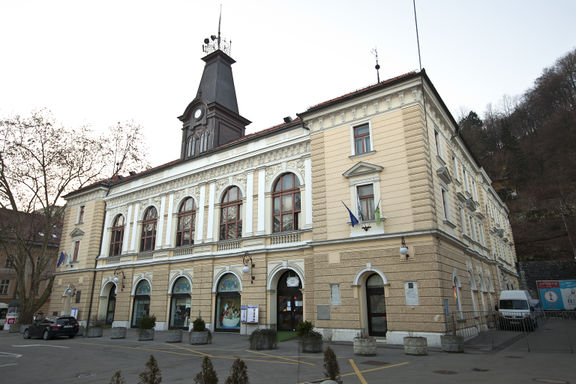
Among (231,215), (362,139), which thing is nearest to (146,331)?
(231,215)

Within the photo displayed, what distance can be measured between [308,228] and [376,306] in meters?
5.76

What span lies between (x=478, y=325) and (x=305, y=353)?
12316mm

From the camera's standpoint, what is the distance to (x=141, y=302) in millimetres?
29047

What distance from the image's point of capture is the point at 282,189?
928 inches

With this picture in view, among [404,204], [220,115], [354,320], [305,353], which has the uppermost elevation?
[220,115]

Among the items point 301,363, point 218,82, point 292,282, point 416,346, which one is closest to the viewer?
point 301,363

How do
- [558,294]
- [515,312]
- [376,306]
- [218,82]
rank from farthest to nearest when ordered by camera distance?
[558,294] → [218,82] → [515,312] → [376,306]

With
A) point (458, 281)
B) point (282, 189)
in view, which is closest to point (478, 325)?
point (458, 281)

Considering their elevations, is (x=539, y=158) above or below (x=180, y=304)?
above

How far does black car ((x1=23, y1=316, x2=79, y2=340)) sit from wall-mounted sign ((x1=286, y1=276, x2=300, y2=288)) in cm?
1466

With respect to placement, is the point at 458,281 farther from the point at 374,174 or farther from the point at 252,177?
the point at 252,177

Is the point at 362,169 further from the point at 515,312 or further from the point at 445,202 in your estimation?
the point at 515,312

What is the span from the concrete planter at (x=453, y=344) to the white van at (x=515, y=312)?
11887 mm

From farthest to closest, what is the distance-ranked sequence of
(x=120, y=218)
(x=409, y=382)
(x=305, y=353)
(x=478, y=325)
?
(x=120, y=218) < (x=478, y=325) < (x=305, y=353) < (x=409, y=382)
